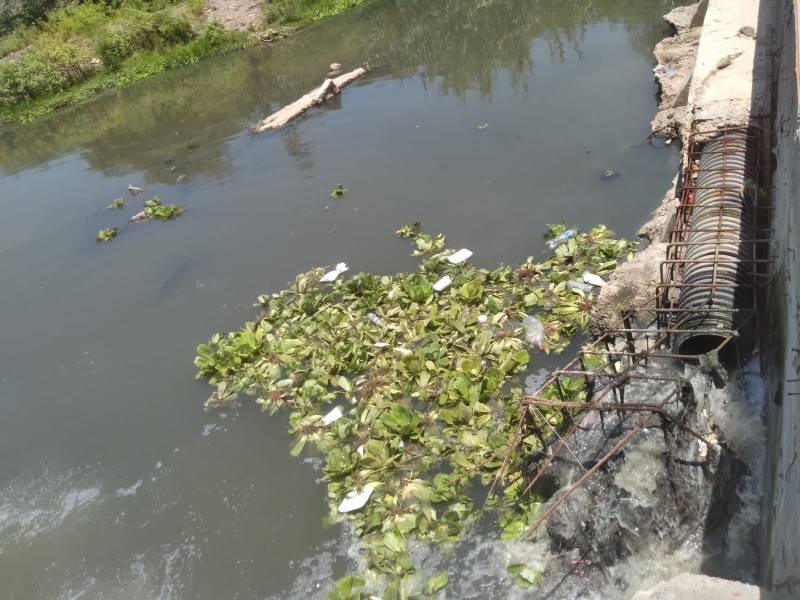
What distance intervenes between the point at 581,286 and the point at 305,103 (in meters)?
9.23

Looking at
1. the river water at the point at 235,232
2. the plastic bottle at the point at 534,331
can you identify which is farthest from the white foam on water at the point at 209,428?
the plastic bottle at the point at 534,331

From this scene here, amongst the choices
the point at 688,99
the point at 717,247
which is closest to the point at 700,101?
the point at 688,99

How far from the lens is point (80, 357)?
7.55 metres

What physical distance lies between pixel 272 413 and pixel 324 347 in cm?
93

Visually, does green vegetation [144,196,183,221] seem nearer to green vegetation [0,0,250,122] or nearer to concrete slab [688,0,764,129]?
concrete slab [688,0,764,129]

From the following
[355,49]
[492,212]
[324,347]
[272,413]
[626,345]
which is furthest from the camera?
[355,49]

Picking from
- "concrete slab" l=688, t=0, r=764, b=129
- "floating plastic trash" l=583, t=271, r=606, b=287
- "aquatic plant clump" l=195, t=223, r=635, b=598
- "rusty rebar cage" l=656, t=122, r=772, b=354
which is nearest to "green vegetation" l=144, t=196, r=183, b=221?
"aquatic plant clump" l=195, t=223, r=635, b=598

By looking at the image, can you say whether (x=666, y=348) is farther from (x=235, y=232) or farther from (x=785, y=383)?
(x=235, y=232)

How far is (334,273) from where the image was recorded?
302 inches

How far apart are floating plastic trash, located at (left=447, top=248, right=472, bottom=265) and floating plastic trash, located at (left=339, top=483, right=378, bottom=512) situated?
10.6 feet

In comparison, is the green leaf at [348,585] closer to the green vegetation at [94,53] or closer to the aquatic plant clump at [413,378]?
the aquatic plant clump at [413,378]

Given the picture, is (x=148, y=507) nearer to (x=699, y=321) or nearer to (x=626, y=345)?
(x=626, y=345)

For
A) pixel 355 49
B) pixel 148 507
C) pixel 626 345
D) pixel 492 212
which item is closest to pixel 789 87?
pixel 626 345

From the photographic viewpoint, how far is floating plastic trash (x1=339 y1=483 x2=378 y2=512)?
15.6 ft
